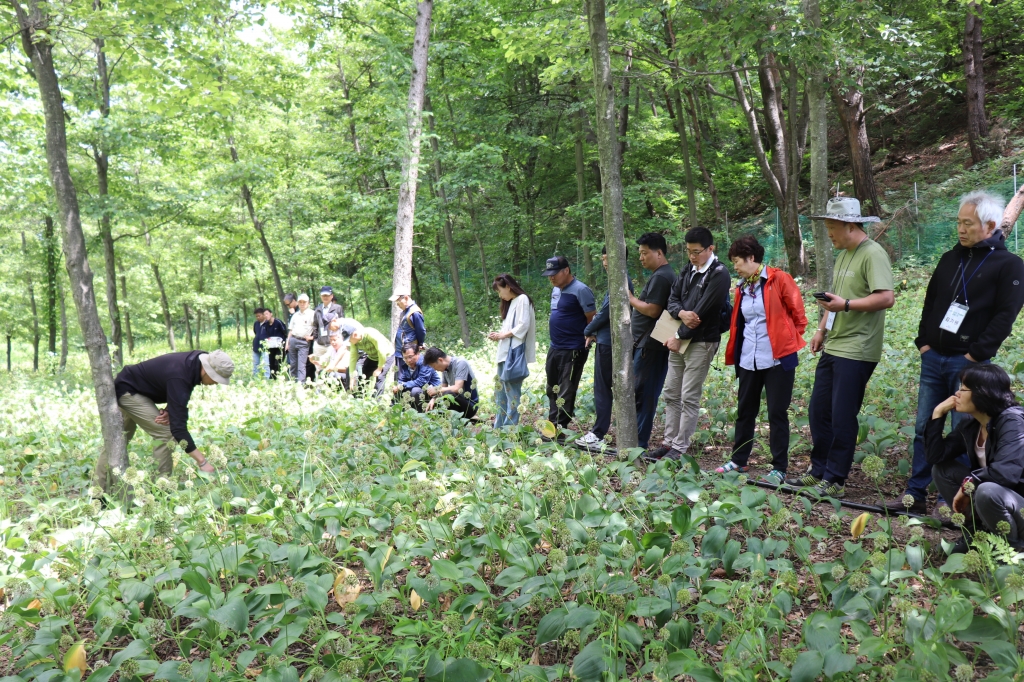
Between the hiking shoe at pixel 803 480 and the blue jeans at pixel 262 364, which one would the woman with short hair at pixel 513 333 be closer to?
the hiking shoe at pixel 803 480

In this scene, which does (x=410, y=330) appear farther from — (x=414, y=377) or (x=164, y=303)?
(x=164, y=303)

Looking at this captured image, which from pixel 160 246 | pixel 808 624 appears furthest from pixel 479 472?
pixel 160 246

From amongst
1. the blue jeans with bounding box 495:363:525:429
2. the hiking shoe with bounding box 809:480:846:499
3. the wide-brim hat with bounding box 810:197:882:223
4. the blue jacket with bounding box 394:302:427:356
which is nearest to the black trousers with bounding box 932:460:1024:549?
the hiking shoe with bounding box 809:480:846:499

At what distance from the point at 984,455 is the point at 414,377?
5335 mm

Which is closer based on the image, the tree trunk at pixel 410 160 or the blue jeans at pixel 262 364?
the tree trunk at pixel 410 160

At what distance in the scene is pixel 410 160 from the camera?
35.1 feet

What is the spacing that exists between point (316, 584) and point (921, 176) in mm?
17470

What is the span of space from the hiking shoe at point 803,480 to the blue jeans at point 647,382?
1.23m

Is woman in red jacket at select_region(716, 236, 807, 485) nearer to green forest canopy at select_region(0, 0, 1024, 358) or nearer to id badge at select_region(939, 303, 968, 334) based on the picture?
id badge at select_region(939, 303, 968, 334)

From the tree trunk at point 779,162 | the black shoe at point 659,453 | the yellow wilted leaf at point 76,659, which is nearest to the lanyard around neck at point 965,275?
the black shoe at point 659,453

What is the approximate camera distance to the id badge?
3930 mm

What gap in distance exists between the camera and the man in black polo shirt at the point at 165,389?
5.19m

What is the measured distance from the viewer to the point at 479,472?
4270mm

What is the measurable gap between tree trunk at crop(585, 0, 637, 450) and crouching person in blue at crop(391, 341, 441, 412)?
9.04ft
